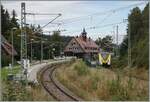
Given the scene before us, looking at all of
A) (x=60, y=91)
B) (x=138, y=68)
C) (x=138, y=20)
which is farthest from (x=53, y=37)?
(x=60, y=91)

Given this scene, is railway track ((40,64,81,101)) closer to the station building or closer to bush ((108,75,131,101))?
bush ((108,75,131,101))

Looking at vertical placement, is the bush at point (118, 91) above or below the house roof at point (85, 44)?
below

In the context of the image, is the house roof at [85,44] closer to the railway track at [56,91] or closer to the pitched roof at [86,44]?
the pitched roof at [86,44]

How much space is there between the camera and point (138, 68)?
189 ft

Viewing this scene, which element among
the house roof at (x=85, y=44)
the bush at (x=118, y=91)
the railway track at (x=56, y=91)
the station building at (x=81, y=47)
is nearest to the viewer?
the bush at (x=118, y=91)

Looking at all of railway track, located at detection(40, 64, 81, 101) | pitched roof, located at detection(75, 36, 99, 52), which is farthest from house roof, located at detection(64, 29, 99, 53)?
railway track, located at detection(40, 64, 81, 101)

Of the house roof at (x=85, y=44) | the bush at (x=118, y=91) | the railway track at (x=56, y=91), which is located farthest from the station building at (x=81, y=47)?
the bush at (x=118, y=91)

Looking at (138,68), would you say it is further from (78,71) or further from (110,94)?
(110,94)

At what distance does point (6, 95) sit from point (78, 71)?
32.9 m

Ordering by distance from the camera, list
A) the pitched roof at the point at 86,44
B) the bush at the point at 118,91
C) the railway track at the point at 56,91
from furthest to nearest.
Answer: the pitched roof at the point at 86,44 → the railway track at the point at 56,91 → the bush at the point at 118,91

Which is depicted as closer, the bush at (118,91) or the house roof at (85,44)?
the bush at (118,91)

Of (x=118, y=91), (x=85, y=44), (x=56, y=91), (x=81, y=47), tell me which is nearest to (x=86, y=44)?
(x=85, y=44)

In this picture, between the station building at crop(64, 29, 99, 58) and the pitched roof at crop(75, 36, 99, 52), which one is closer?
the station building at crop(64, 29, 99, 58)

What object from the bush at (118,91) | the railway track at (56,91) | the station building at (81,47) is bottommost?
the railway track at (56,91)
